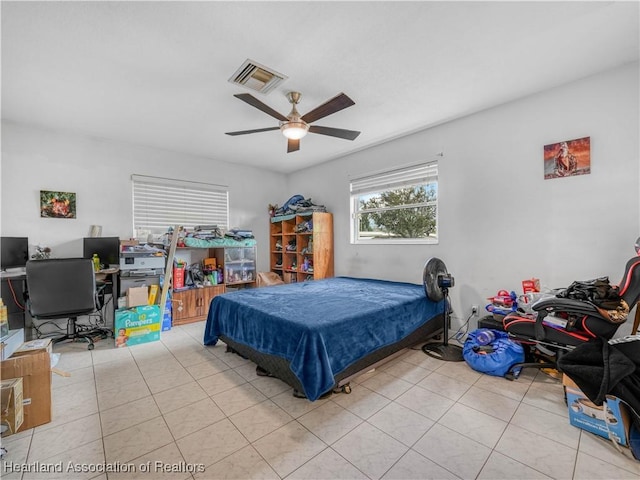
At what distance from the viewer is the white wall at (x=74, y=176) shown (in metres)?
3.35

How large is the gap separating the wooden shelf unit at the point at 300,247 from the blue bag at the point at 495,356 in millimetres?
2614

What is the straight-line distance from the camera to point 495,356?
7.93 feet

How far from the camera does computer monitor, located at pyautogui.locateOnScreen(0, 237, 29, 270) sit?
10.1 feet

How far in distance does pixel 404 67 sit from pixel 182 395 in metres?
3.25

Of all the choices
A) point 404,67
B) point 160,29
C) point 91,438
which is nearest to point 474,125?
point 404,67

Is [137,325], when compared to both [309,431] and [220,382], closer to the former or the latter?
[220,382]

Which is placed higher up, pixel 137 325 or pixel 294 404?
pixel 137 325

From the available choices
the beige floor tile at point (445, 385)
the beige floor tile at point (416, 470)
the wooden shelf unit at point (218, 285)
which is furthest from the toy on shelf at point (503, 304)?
the wooden shelf unit at point (218, 285)

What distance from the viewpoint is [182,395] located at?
2.18 meters

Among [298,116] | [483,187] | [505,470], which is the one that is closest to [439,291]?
[483,187]

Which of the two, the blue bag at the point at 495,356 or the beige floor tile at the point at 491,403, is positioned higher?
the blue bag at the point at 495,356

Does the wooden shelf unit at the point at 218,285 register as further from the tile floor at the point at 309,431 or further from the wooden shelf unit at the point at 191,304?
the tile floor at the point at 309,431

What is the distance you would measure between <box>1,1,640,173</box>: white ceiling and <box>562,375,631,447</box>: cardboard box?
2435 mm

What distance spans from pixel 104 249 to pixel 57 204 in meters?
0.79
